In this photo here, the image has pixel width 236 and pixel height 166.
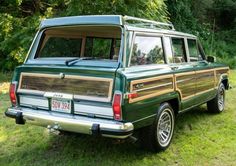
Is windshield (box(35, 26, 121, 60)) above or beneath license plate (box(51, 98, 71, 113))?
above

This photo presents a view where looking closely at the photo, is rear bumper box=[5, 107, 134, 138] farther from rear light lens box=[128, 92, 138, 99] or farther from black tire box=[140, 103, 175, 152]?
black tire box=[140, 103, 175, 152]

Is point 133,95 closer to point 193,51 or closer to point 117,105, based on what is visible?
point 117,105

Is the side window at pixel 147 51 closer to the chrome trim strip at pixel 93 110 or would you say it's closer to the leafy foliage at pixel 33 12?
the chrome trim strip at pixel 93 110

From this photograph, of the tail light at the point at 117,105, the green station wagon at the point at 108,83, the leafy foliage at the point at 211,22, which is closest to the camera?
the tail light at the point at 117,105

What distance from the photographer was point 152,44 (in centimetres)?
512

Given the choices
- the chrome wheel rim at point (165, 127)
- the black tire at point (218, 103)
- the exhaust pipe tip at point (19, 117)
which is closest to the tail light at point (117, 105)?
the chrome wheel rim at point (165, 127)

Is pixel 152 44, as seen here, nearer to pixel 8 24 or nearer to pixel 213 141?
pixel 213 141

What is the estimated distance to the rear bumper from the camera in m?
4.14

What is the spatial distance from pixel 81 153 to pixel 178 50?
2.49m

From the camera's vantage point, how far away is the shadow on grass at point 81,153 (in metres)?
4.75

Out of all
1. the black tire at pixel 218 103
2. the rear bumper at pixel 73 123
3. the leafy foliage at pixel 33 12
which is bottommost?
the black tire at pixel 218 103

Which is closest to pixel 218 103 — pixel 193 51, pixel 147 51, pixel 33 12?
pixel 193 51

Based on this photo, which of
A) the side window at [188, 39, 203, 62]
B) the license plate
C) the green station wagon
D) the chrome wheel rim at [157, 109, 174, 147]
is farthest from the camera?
the side window at [188, 39, 203, 62]

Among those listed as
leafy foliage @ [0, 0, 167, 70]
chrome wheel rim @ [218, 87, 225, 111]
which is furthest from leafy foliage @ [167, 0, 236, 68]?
chrome wheel rim @ [218, 87, 225, 111]
